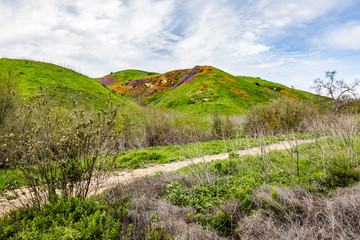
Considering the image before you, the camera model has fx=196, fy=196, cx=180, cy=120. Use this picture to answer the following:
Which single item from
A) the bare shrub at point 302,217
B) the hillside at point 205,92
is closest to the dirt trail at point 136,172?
the bare shrub at point 302,217

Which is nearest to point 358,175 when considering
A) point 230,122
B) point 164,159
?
point 164,159

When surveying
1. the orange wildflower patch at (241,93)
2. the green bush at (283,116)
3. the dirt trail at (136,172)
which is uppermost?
the orange wildflower patch at (241,93)

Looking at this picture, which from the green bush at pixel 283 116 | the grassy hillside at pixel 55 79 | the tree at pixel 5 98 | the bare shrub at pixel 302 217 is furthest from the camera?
the grassy hillside at pixel 55 79

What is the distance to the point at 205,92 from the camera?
36.7 m

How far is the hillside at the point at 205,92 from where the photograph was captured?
32481 mm

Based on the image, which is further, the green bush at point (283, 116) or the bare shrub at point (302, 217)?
the green bush at point (283, 116)

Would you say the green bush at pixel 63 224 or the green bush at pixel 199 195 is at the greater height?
the green bush at pixel 63 224

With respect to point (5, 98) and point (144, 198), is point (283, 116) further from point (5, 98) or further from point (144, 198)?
point (5, 98)

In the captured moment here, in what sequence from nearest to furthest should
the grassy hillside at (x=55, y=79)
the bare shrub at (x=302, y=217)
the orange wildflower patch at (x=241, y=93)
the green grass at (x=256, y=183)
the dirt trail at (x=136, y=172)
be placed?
1. the bare shrub at (x=302, y=217)
2. the green grass at (x=256, y=183)
3. the dirt trail at (x=136, y=172)
4. the grassy hillside at (x=55, y=79)
5. the orange wildflower patch at (x=241, y=93)

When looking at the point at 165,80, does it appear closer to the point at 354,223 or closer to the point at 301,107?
the point at 301,107

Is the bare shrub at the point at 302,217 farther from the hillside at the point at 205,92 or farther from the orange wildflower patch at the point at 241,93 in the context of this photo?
the orange wildflower patch at the point at 241,93

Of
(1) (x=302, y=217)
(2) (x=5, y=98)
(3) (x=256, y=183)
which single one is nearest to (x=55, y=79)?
(2) (x=5, y=98)

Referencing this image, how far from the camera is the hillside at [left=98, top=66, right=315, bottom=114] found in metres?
32.5

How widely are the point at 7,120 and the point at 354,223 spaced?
1311 centimetres
